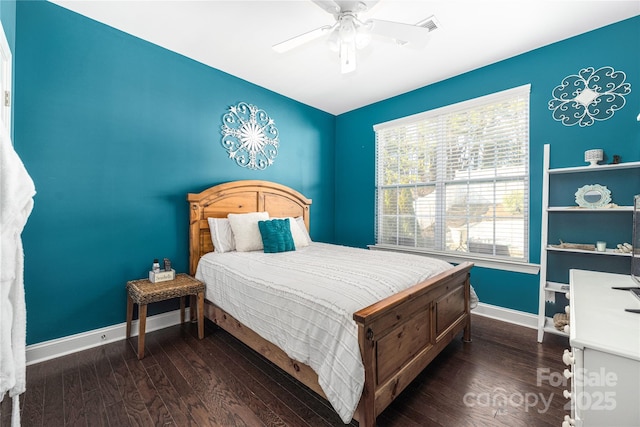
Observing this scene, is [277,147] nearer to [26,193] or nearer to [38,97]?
[38,97]

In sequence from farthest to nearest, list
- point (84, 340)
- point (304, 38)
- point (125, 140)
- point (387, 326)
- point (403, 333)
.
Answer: point (125, 140) < point (84, 340) < point (304, 38) < point (403, 333) < point (387, 326)

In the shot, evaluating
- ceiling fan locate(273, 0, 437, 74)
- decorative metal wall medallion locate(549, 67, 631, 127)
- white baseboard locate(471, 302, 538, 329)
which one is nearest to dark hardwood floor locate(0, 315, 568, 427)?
white baseboard locate(471, 302, 538, 329)

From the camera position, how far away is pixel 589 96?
243 centimetres

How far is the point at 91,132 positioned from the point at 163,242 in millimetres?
1136

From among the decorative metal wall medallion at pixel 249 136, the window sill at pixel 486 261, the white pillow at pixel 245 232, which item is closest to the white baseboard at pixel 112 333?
the window sill at pixel 486 261

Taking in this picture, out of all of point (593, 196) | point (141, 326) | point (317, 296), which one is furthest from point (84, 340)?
point (593, 196)

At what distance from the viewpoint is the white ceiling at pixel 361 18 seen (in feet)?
7.08

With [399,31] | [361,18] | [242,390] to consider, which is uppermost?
[361,18]

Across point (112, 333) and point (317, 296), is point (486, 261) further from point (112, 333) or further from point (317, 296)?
point (112, 333)

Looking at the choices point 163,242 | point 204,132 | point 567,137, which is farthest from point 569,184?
point 163,242

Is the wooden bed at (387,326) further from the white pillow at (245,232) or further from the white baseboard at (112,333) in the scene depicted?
the white baseboard at (112,333)

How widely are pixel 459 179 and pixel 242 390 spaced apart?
303cm

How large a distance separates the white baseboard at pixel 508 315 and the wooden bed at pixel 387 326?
774mm

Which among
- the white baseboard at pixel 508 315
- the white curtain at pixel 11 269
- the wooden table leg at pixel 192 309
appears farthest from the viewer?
the wooden table leg at pixel 192 309
